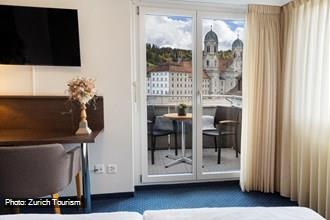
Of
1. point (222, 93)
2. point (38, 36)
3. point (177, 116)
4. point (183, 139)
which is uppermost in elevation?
point (38, 36)

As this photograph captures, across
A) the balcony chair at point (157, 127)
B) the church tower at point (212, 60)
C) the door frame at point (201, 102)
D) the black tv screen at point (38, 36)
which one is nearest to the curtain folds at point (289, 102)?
the door frame at point (201, 102)

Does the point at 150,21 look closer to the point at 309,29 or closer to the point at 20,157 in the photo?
the point at 309,29

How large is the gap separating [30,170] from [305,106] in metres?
2.57

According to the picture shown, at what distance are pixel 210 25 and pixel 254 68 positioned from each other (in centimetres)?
76

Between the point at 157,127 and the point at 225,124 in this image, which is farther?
the point at 225,124

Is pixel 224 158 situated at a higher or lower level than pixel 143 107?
lower

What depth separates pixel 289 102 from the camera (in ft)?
9.50

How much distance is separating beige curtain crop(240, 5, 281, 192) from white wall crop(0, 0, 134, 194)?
1.37m

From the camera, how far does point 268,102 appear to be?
120 inches

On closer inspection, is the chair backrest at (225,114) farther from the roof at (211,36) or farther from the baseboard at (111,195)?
the baseboard at (111,195)

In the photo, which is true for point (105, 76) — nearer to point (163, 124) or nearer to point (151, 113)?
point (151, 113)

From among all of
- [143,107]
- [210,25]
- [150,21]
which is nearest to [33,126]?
[143,107]

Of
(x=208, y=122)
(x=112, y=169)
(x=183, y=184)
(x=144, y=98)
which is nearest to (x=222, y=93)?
(x=208, y=122)

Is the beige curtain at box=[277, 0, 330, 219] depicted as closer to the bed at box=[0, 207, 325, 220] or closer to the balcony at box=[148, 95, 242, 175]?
the balcony at box=[148, 95, 242, 175]
